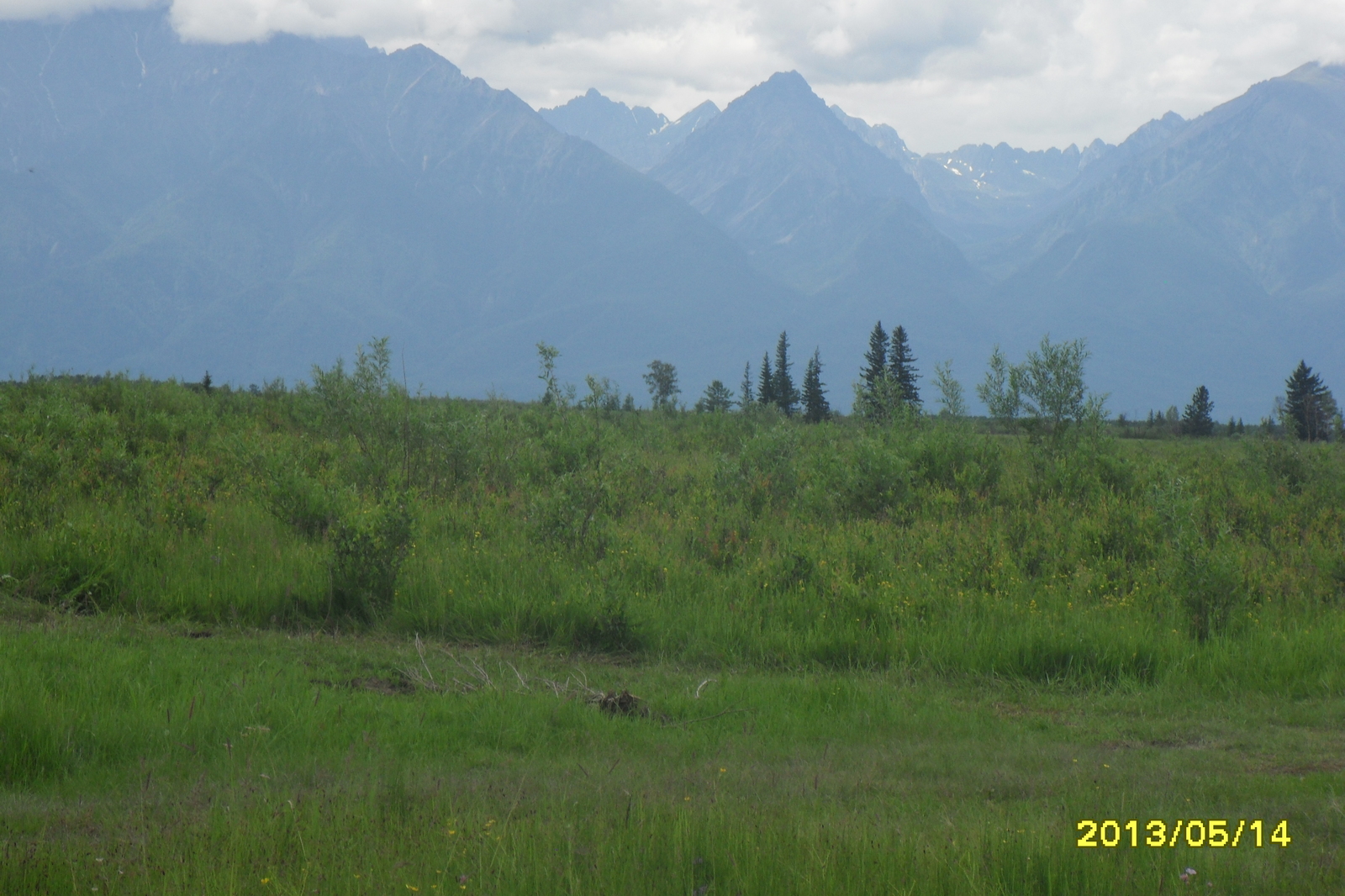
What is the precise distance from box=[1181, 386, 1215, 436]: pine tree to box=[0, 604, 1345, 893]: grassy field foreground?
5152cm

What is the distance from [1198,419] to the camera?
53.3 meters

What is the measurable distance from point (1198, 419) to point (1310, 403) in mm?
7107

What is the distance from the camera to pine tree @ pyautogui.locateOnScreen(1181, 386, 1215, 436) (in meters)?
52.1

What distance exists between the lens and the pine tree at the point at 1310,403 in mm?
45094

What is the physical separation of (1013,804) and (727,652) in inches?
156

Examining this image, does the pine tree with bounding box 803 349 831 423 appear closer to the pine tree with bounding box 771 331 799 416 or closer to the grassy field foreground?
the pine tree with bounding box 771 331 799 416

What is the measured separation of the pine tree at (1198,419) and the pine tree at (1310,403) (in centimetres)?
429

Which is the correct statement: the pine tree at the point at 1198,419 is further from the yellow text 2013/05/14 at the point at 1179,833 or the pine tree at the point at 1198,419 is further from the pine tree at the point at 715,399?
the yellow text 2013/05/14 at the point at 1179,833

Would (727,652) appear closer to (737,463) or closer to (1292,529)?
(737,463)

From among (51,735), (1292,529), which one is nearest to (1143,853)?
(51,735)

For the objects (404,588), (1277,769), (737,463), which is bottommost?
(1277,769)

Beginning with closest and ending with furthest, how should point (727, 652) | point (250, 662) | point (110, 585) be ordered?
point (250, 662) < point (727, 652) < point (110, 585)

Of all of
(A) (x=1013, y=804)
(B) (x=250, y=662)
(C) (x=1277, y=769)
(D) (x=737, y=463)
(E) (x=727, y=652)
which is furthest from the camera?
(D) (x=737, y=463)

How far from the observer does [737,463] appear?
18.2 metres
